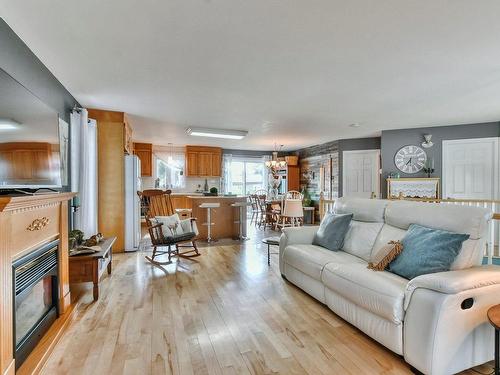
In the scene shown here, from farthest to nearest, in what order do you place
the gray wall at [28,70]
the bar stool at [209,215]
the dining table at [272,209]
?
1. the dining table at [272,209]
2. the bar stool at [209,215]
3. the gray wall at [28,70]

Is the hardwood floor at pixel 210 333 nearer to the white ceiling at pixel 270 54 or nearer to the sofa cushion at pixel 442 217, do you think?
the sofa cushion at pixel 442 217

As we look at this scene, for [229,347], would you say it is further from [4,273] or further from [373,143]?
[373,143]

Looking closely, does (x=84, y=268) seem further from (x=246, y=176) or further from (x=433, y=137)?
(x=246, y=176)

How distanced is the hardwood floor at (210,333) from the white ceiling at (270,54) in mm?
2458

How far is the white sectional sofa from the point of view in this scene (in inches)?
62.4

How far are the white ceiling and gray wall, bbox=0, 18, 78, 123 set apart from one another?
0.09 meters

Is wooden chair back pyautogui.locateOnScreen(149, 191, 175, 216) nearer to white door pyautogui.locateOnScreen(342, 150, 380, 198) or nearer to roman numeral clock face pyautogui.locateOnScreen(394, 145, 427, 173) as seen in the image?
white door pyautogui.locateOnScreen(342, 150, 380, 198)

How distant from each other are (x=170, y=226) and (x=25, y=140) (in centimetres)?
240

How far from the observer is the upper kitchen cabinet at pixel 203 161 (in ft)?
27.2

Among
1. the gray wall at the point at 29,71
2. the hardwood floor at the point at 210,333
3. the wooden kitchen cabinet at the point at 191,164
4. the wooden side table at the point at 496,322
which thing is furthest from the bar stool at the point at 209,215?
the wooden side table at the point at 496,322

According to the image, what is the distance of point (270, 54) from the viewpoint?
2.54m

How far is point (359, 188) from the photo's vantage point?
7.02 m

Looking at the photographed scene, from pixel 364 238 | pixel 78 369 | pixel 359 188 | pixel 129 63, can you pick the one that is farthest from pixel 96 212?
pixel 359 188

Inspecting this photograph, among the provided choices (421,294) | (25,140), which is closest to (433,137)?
(421,294)
